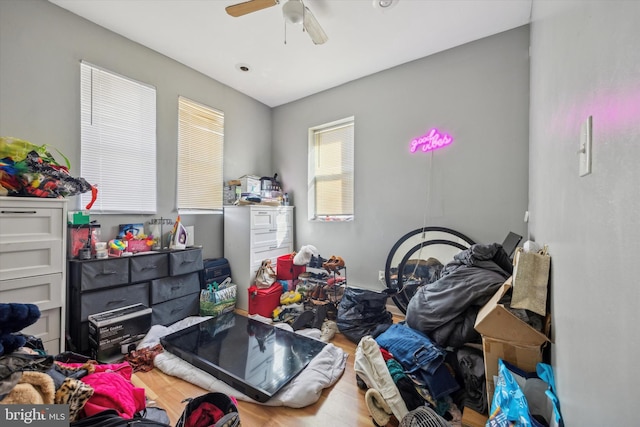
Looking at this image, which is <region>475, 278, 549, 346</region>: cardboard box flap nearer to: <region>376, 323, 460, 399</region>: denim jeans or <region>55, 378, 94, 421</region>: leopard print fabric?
<region>376, 323, 460, 399</region>: denim jeans

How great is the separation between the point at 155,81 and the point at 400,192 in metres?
2.95

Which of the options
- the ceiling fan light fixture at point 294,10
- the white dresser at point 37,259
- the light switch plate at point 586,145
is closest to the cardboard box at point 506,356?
the light switch plate at point 586,145

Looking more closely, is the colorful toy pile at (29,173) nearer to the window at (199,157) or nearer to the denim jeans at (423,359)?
the window at (199,157)

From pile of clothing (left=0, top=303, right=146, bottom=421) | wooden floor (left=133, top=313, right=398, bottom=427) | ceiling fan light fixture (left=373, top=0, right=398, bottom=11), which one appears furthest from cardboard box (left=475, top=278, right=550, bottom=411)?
ceiling fan light fixture (left=373, top=0, right=398, bottom=11)

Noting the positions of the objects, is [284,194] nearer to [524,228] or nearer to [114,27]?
[114,27]

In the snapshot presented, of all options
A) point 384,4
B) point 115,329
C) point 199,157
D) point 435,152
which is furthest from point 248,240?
point 384,4

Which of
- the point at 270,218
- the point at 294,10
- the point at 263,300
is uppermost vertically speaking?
the point at 294,10

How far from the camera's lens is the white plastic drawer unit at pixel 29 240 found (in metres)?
1.54

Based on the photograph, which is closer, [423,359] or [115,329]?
[423,359]

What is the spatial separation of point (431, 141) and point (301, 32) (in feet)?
5.55

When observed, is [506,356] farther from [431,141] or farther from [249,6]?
[249,6]

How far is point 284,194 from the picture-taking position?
3666 millimetres

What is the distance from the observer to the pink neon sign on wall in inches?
102

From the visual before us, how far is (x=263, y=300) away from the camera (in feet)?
9.04
